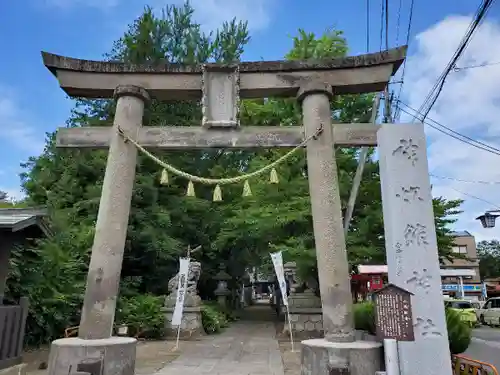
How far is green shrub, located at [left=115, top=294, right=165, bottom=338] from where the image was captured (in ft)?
44.0

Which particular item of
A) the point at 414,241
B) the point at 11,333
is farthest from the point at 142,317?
the point at 414,241

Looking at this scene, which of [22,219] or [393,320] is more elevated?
[22,219]

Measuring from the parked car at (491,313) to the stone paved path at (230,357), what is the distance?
15.6 metres

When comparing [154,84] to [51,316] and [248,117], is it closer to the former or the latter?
[51,316]

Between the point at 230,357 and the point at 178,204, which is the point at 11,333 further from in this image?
the point at 178,204

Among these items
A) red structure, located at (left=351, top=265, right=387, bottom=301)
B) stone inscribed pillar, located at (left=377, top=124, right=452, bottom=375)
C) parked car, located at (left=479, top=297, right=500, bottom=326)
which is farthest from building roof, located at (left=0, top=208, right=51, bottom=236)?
parked car, located at (left=479, top=297, right=500, bottom=326)

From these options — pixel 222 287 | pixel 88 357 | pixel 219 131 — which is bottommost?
pixel 88 357

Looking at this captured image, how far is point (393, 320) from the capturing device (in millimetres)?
5258

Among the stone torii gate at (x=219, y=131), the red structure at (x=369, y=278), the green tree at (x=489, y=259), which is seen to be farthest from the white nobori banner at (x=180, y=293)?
the green tree at (x=489, y=259)

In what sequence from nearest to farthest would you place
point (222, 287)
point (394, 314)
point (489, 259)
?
1. point (394, 314)
2. point (222, 287)
3. point (489, 259)

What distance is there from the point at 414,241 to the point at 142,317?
34.6 feet

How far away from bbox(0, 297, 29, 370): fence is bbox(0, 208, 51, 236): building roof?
147 centimetres

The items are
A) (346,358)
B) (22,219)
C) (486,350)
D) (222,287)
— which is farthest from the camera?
(222,287)

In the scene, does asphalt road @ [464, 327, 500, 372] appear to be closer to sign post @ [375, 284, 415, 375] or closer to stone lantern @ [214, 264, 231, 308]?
sign post @ [375, 284, 415, 375]
